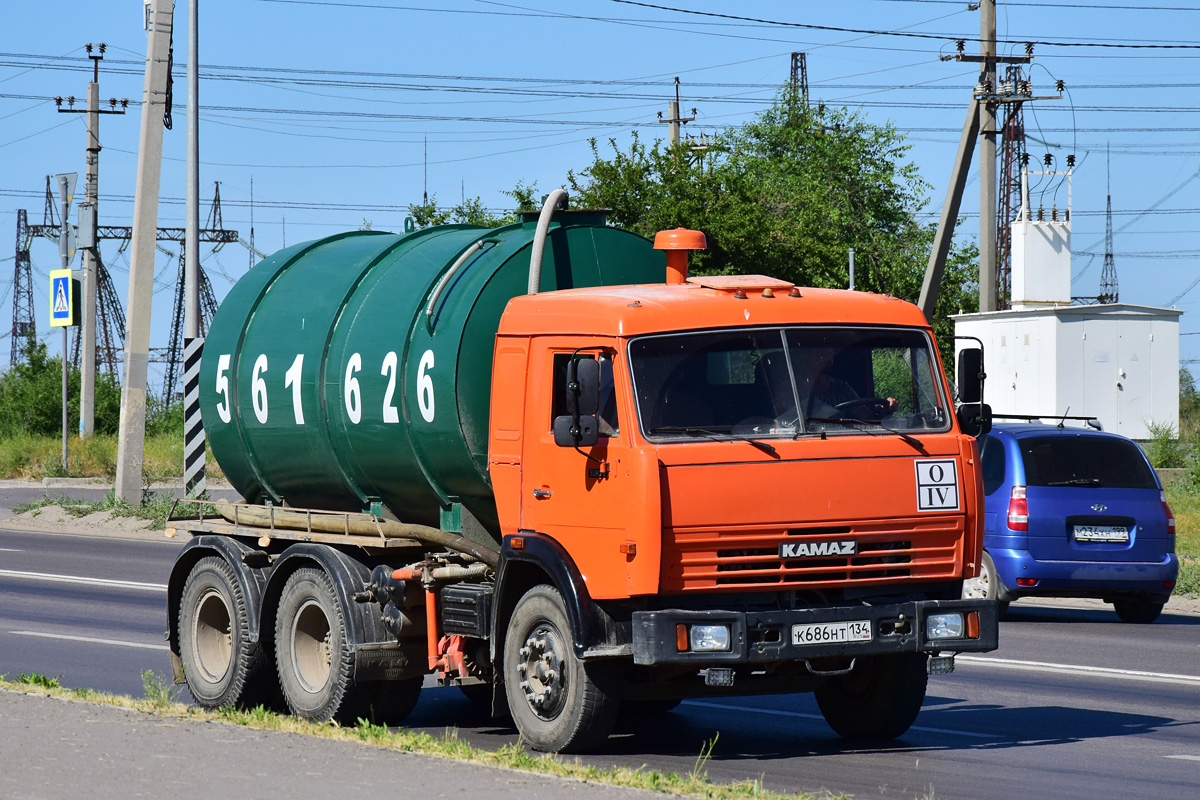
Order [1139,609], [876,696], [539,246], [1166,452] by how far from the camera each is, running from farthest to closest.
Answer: [1166,452]
[1139,609]
[539,246]
[876,696]

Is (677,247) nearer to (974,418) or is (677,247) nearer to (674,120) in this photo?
(974,418)

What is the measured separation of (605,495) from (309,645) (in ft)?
9.59

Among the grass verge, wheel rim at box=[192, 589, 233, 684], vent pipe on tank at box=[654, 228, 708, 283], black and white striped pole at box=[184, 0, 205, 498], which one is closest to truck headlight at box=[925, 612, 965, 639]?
the grass verge

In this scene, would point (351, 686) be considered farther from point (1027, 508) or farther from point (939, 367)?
point (1027, 508)

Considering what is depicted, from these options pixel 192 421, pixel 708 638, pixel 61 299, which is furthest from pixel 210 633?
pixel 61 299

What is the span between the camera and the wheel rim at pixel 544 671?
27.6 feet

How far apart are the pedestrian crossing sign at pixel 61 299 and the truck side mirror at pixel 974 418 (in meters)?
28.7

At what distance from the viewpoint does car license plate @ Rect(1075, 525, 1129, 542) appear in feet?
49.4

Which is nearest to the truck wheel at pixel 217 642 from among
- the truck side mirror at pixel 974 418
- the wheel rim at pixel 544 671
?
the wheel rim at pixel 544 671

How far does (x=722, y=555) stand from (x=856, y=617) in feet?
2.49

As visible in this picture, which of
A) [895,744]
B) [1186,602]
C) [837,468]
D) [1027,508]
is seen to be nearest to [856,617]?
[837,468]

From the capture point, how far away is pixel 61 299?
3456 centimetres

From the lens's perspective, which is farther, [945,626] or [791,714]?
[791,714]

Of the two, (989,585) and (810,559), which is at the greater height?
(810,559)
